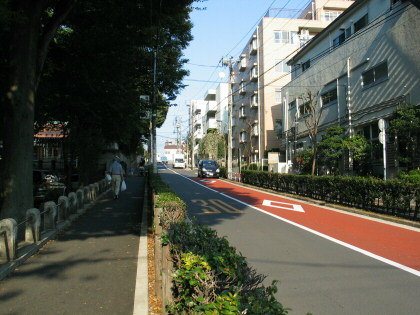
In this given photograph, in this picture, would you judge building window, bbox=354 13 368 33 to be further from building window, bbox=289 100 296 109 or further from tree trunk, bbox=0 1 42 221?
tree trunk, bbox=0 1 42 221

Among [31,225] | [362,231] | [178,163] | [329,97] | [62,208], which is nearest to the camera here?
[31,225]

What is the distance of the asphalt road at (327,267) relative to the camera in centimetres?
437

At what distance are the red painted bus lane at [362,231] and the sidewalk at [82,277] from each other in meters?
4.47

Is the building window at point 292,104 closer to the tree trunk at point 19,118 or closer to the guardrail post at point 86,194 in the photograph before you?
the guardrail post at point 86,194

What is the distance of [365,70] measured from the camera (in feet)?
61.6

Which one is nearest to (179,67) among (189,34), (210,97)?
(189,34)

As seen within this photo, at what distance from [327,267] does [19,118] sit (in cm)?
667

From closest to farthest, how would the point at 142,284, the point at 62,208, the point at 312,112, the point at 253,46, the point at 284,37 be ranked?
1. the point at 142,284
2. the point at 62,208
3. the point at 312,112
4. the point at 284,37
5. the point at 253,46

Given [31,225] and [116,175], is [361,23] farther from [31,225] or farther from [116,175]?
[31,225]

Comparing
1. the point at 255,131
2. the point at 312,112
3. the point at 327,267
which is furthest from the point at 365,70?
the point at 255,131

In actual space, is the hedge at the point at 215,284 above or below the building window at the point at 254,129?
below

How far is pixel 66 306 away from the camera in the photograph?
4.30 meters

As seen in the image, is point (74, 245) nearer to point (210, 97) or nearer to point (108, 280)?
point (108, 280)

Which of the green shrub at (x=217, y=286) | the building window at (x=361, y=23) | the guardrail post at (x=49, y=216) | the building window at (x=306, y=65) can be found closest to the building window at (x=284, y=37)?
the building window at (x=306, y=65)
